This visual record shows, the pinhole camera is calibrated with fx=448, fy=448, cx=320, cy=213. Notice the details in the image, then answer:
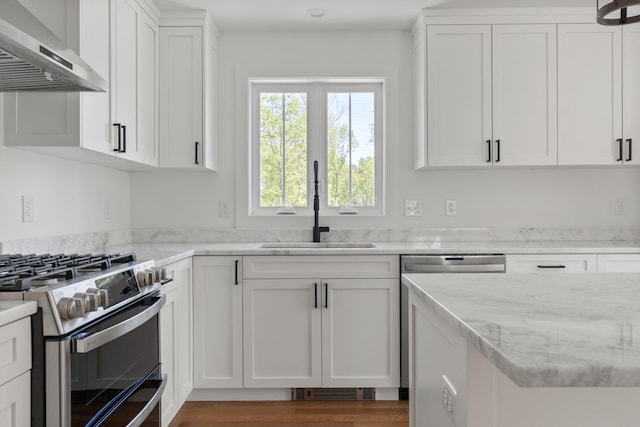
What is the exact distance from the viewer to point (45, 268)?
4.70 ft

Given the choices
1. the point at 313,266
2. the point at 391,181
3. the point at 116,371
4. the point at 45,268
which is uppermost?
the point at 391,181

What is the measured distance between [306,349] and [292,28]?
Answer: 7.01 feet

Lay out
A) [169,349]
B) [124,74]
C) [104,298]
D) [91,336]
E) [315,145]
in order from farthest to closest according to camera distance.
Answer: [315,145]
[124,74]
[169,349]
[104,298]
[91,336]

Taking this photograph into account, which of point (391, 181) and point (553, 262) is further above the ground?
point (391, 181)

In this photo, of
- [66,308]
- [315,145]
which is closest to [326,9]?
[315,145]

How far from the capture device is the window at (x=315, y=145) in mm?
3252

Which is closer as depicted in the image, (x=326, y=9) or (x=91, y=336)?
(x=91, y=336)

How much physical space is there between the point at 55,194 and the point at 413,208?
2.19 m

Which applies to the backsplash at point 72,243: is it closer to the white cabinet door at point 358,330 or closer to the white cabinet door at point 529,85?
the white cabinet door at point 358,330

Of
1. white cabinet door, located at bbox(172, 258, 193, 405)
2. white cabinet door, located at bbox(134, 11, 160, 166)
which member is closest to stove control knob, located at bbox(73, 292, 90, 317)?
white cabinet door, located at bbox(172, 258, 193, 405)

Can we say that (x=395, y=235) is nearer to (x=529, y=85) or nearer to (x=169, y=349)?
(x=529, y=85)

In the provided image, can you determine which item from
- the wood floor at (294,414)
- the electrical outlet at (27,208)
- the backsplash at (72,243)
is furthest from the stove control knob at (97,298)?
the wood floor at (294,414)

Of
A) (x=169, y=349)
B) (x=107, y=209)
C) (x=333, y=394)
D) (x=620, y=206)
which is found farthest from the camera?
(x=620, y=206)

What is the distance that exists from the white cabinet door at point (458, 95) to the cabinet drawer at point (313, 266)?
0.76m
